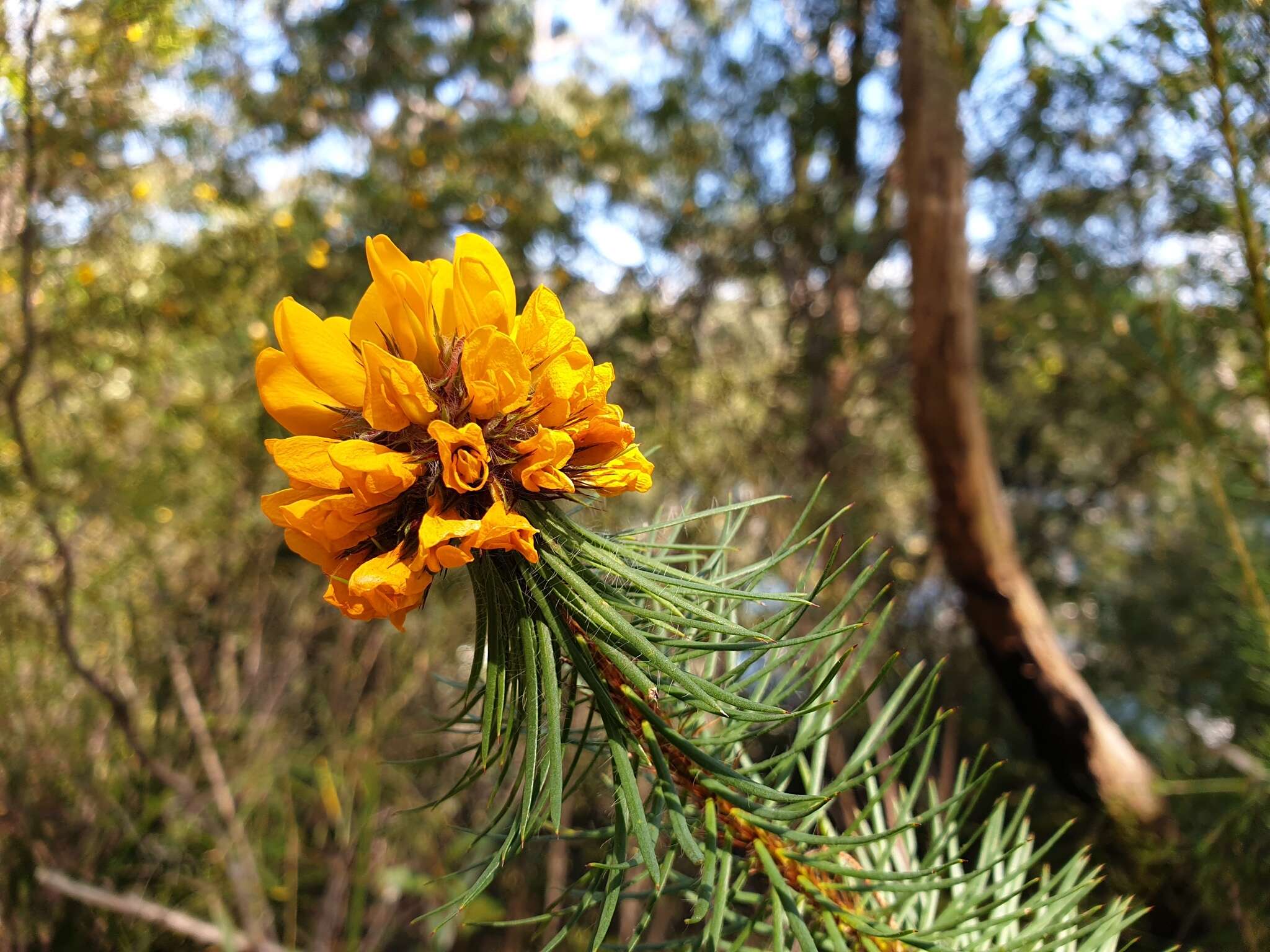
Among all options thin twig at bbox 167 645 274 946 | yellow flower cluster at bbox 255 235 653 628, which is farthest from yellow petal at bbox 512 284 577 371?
thin twig at bbox 167 645 274 946

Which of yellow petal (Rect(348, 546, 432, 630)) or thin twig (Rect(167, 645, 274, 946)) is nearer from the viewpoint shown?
yellow petal (Rect(348, 546, 432, 630))

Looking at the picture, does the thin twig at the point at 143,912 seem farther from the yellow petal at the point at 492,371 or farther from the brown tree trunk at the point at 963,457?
the brown tree trunk at the point at 963,457

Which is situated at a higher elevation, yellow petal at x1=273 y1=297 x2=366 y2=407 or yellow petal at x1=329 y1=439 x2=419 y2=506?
yellow petal at x1=273 y1=297 x2=366 y2=407

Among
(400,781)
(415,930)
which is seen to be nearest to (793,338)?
(400,781)

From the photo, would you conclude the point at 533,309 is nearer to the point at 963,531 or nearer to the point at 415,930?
the point at 963,531

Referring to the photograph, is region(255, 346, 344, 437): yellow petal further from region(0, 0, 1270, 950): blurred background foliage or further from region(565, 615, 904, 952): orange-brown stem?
region(0, 0, 1270, 950): blurred background foliage

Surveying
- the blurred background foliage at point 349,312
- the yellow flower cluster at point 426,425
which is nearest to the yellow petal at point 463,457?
the yellow flower cluster at point 426,425
